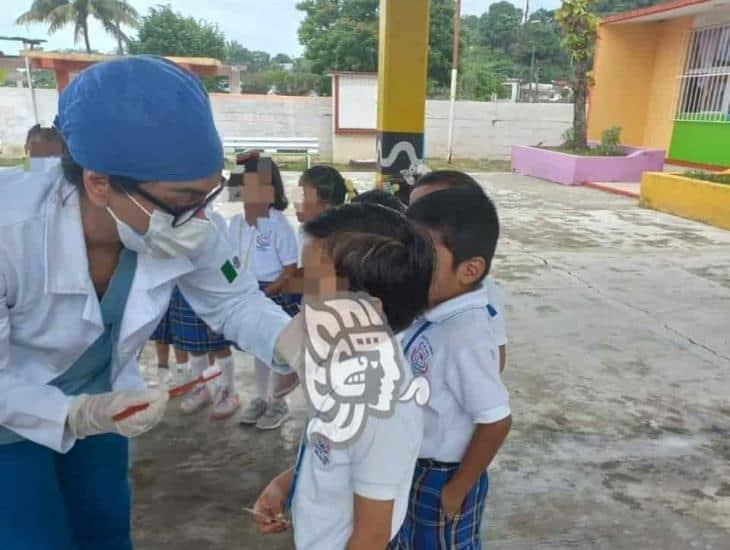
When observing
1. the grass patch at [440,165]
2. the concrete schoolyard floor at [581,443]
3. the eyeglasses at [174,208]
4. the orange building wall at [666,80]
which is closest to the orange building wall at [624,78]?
the orange building wall at [666,80]

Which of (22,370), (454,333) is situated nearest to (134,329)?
(22,370)

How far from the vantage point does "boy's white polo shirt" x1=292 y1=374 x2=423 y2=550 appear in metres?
0.97

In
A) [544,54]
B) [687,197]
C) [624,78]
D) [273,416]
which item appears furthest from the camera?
[544,54]

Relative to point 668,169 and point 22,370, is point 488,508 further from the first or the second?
point 668,169

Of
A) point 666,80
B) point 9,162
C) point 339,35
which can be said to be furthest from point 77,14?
point 666,80

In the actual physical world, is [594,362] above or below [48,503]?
below

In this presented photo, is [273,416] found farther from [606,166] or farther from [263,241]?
[606,166]

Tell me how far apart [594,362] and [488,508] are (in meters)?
1.59

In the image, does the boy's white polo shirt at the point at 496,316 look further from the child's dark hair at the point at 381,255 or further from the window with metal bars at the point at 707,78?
the window with metal bars at the point at 707,78

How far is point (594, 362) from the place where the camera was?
3469 millimetres

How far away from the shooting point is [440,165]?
1499 centimetres

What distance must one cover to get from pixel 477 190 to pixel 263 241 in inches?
54.7

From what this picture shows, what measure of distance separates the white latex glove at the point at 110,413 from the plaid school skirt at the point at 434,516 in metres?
0.61

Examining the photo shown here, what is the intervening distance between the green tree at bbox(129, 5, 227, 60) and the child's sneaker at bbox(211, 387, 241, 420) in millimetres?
26987
